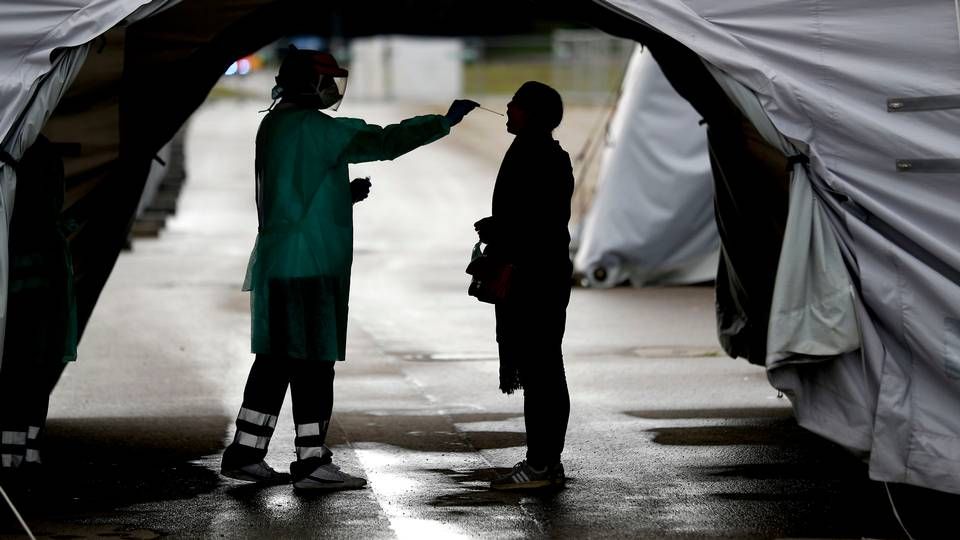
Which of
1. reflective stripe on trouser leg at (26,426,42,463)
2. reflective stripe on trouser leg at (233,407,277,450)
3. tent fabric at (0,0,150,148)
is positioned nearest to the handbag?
reflective stripe on trouser leg at (233,407,277,450)

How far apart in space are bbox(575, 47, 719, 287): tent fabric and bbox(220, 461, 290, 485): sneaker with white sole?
8.91 m

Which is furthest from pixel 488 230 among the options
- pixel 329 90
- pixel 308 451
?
pixel 308 451

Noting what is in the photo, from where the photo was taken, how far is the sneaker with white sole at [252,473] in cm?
770

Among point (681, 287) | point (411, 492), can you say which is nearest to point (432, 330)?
point (681, 287)

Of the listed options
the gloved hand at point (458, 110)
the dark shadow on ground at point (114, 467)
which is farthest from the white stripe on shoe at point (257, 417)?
the gloved hand at point (458, 110)

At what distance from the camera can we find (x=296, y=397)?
757 cm

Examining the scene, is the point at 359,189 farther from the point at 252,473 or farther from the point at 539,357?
the point at 252,473

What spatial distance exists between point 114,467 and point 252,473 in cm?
99

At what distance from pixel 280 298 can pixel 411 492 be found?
1.10 meters

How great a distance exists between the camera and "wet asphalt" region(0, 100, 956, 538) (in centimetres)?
709

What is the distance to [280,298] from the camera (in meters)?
7.45

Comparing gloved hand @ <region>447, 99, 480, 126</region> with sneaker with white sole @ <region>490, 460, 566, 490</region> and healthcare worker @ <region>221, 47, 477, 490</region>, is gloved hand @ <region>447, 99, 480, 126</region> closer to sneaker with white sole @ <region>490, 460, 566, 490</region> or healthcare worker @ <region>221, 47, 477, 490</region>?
healthcare worker @ <region>221, 47, 477, 490</region>

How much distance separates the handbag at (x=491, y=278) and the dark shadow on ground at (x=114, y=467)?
162 centimetres

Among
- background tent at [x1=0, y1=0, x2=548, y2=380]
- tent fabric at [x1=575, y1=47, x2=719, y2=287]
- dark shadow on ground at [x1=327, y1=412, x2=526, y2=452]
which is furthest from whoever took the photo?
tent fabric at [x1=575, y1=47, x2=719, y2=287]
